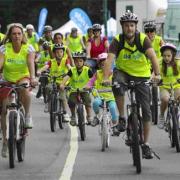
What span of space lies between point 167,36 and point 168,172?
1818 cm

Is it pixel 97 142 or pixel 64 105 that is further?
pixel 64 105

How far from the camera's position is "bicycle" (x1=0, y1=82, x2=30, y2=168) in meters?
11.1

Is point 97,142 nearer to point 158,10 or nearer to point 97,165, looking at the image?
point 97,165

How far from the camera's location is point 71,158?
12.3 metres

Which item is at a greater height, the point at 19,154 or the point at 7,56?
the point at 7,56

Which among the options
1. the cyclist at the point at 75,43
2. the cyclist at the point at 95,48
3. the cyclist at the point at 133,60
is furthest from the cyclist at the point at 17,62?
the cyclist at the point at 75,43

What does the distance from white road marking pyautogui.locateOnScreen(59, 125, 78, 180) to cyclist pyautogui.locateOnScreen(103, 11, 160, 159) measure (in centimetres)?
104

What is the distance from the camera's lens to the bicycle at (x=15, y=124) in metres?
11.1

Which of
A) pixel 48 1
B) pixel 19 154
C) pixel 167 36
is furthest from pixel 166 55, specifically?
pixel 48 1

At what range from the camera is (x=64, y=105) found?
16.9 metres

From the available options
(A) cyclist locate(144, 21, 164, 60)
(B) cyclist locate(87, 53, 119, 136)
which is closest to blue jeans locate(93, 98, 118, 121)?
(B) cyclist locate(87, 53, 119, 136)

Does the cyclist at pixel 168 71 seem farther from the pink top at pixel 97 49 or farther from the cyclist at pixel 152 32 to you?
the pink top at pixel 97 49

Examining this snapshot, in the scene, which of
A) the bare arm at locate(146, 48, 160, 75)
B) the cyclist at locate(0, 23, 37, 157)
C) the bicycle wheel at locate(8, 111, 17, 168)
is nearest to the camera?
the bare arm at locate(146, 48, 160, 75)

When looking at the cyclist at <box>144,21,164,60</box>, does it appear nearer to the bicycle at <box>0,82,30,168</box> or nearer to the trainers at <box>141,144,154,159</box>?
the bicycle at <box>0,82,30,168</box>
